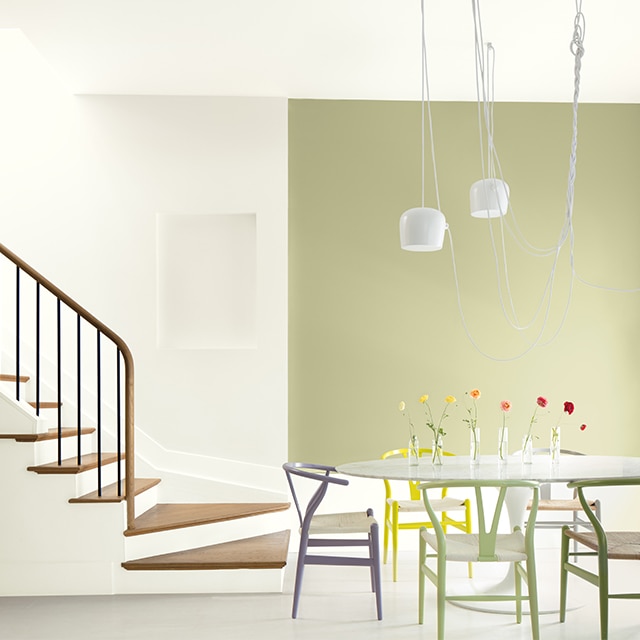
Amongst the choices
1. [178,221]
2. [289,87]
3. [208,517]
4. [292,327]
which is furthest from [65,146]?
[208,517]

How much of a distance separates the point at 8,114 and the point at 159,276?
163 cm

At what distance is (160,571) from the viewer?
4457 mm

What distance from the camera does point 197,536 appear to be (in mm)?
4746

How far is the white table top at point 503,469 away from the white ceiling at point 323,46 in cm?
256

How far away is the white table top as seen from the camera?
3.55 meters

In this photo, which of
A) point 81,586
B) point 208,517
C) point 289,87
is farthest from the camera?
point 289,87

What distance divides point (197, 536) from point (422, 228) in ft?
7.71

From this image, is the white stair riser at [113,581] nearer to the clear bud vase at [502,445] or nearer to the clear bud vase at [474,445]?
the clear bud vase at [474,445]

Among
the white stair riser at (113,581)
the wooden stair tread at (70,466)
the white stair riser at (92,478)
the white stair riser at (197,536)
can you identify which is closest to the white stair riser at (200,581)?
the white stair riser at (113,581)

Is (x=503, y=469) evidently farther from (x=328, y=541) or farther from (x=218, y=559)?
(x=218, y=559)

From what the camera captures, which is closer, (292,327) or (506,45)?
(506,45)

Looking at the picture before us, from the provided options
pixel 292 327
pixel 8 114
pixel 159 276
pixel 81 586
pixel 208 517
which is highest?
pixel 8 114

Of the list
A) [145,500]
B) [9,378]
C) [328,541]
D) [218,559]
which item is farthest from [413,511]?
[9,378]

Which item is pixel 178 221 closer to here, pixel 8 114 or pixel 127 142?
pixel 127 142
